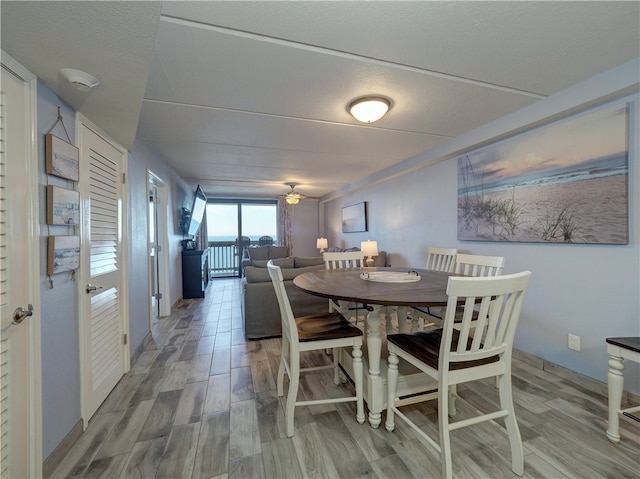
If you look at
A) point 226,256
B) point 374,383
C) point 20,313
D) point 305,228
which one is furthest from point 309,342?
point 226,256

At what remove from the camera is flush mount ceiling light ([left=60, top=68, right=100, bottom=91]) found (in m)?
1.22

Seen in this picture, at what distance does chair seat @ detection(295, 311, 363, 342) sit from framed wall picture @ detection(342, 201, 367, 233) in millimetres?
3658

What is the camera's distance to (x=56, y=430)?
135 cm

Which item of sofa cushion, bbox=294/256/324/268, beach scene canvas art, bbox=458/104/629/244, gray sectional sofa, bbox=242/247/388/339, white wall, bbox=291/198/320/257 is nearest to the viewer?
beach scene canvas art, bbox=458/104/629/244

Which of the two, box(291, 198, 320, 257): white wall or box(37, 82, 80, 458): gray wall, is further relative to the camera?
box(291, 198, 320, 257): white wall

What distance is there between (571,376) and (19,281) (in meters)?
3.47

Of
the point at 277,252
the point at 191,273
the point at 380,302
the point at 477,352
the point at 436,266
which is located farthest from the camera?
the point at 277,252

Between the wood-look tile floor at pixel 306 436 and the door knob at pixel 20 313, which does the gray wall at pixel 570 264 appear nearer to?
the wood-look tile floor at pixel 306 436

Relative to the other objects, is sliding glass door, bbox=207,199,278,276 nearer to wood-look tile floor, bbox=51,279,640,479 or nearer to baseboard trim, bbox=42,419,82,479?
wood-look tile floor, bbox=51,279,640,479

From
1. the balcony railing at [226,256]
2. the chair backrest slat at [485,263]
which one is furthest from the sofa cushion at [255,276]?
the balcony railing at [226,256]

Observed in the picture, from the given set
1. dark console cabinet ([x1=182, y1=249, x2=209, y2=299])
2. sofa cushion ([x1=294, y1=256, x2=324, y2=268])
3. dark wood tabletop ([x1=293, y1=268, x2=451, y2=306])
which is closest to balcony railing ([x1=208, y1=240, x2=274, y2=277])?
dark console cabinet ([x1=182, y1=249, x2=209, y2=299])

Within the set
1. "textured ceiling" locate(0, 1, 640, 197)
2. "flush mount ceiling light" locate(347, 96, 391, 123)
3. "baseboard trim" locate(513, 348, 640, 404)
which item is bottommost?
"baseboard trim" locate(513, 348, 640, 404)

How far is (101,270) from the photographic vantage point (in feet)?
6.07

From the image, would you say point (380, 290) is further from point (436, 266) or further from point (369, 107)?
point (436, 266)
